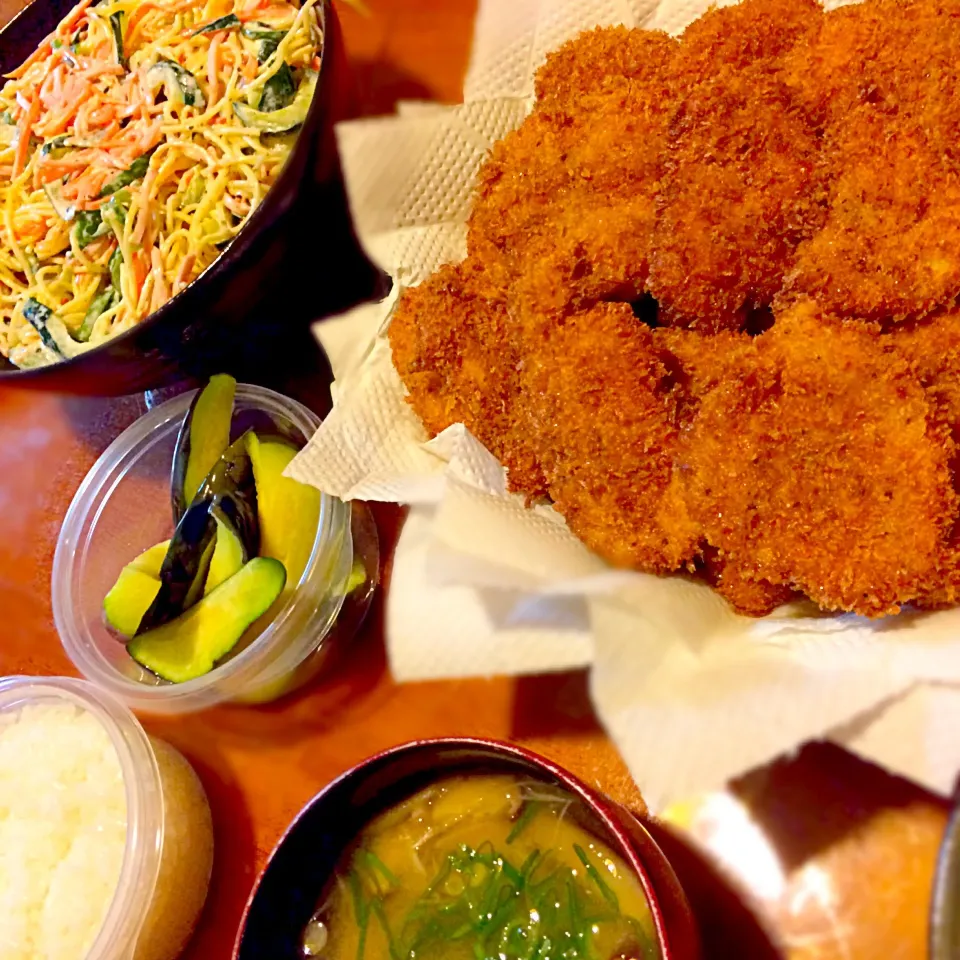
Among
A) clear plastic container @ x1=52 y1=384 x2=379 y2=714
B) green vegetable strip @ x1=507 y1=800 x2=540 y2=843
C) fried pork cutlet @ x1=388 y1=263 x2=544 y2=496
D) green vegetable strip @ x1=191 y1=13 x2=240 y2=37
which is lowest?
green vegetable strip @ x1=507 y1=800 x2=540 y2=843

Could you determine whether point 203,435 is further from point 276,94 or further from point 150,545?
point 276,94

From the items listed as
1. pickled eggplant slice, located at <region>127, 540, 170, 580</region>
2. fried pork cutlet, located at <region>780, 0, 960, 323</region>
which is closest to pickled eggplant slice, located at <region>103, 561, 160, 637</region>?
pickled eggplant slice, located at <region>127, 540, 170, 580</region>

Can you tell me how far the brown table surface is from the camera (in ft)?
3.59

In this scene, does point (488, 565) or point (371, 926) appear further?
point (371, 926)

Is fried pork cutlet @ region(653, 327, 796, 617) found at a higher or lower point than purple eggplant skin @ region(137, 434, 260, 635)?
higher

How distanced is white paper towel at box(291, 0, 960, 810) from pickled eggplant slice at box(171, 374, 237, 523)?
0.20 meters

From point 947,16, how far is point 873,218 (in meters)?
0.26

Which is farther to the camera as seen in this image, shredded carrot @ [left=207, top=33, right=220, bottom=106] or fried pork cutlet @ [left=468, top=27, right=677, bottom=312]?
shredded carrot @ [left=207, top=33, right=220, bottom=106]

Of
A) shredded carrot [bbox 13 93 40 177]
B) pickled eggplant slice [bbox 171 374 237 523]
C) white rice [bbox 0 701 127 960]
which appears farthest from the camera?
shredded carrot [bbox 13 93 40 177]

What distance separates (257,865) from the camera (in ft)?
4.35

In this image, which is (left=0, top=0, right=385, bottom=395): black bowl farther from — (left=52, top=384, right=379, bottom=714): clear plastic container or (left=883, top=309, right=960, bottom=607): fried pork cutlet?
(left=883, top=309, right=960, bottom=607): fried pork cutlet

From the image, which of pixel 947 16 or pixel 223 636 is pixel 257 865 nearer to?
pixel 223 636

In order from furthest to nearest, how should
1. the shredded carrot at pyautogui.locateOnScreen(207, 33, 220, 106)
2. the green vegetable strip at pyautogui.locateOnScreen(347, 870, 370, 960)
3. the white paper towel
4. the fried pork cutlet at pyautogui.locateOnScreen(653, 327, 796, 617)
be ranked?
the shredded carrot at pyautogui.locateOnScreen(207, 33, 220, 106) < the green vegetable strip at pyautogui.locateOnScreen(347, 870, 370, 960) < the fried pork cutlet at pyautogui.locateOnScreen(653, 327, 796, 617) < the white paper towel

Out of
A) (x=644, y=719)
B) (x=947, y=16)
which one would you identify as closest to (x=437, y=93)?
(x=947, y=16)
